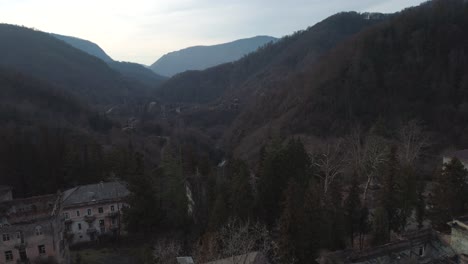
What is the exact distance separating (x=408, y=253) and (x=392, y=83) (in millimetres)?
68365

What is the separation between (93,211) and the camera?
37.2 m

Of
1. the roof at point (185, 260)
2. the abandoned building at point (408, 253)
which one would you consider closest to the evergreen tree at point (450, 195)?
the abandoned building at point (408, 253)

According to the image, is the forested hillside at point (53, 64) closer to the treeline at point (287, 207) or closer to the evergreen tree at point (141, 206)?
the evergreen tree at point (141, 206)

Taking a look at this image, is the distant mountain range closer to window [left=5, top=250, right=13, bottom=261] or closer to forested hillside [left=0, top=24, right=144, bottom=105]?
window [left=5, top=250, right=13, bottom=261]

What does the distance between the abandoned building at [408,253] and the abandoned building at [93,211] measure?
23378 millimetres

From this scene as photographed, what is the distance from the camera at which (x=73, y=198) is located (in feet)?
121

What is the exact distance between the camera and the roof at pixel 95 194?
3675cm

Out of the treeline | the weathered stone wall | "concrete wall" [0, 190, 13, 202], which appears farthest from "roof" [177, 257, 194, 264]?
"concrete wall" [0, 190, 13, 202]

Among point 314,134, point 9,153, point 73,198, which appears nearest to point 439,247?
point 73,198

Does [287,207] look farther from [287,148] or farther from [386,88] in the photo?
[386,88]

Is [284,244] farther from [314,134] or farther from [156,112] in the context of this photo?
[156,112]

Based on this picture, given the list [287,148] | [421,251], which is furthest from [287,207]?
[287,148]

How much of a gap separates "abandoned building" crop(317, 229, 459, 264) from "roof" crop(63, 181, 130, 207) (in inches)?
921

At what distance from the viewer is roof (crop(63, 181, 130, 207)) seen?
36.8 metres
